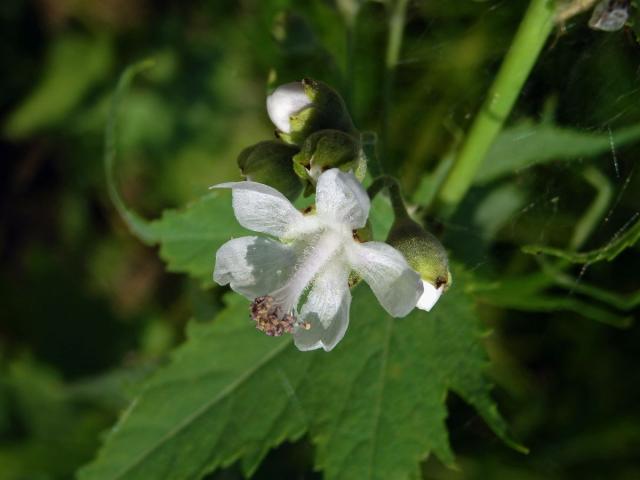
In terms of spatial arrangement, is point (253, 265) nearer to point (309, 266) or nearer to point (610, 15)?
point (309, 266)

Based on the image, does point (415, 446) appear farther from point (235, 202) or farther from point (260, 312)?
point (235, 202)

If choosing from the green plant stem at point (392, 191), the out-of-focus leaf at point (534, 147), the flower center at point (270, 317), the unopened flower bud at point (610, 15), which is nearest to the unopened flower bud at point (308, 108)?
the green plant stem at point (392, 191)

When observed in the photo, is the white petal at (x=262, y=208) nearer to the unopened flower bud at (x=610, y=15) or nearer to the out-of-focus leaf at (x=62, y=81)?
the unopened flower bud at (x=610, y=15)

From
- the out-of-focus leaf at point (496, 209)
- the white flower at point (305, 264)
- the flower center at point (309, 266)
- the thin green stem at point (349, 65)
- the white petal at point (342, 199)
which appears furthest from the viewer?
the out-of-focus leaf at point (496, 209)

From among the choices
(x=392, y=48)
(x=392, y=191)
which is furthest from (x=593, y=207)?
(x=392, y=191)

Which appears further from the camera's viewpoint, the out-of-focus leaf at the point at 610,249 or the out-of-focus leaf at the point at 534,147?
the out-of-focus leaf at the point at 534,147

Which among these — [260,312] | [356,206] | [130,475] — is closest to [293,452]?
[130,475]
